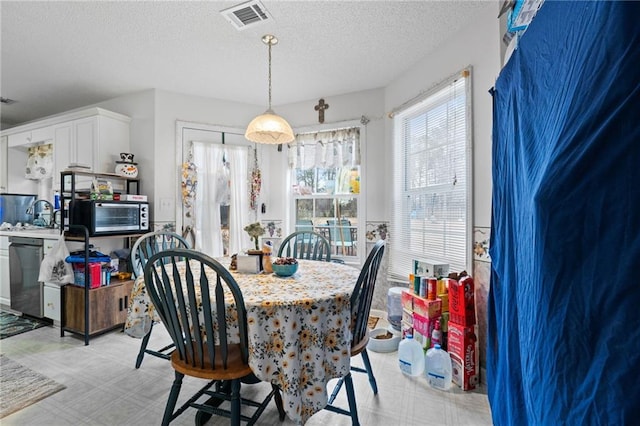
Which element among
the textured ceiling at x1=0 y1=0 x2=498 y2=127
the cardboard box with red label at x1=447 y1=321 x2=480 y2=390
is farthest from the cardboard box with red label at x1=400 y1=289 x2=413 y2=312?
the textured ceiling at x1=0 y1=0 x2=498 y2=127

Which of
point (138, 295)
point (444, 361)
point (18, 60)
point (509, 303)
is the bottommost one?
point (444, 361)

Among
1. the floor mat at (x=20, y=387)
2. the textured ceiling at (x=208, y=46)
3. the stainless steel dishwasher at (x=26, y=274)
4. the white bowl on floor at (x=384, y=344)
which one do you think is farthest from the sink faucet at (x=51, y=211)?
the white bowl on floor at (x=384, y=344)

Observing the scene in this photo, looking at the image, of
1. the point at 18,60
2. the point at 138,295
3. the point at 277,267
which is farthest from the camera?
the point at 18,60

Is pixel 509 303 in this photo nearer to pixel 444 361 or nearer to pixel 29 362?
pixel 444 361

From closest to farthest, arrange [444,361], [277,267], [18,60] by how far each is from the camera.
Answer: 1. [277,267]
2. [444,361]
3. [18,60]

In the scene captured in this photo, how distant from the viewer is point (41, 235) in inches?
115

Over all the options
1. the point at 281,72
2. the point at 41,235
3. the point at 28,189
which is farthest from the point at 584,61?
the point at 28,189

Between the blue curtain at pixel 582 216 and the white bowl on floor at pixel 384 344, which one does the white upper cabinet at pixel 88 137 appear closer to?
the white bowl on floor at pixel 384 344

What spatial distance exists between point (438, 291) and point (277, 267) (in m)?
1.28

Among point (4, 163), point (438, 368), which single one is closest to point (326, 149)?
point (438, 368)

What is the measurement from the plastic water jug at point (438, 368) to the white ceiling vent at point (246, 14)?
2643 millimetres

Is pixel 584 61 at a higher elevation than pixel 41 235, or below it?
higher

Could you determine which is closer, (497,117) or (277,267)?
(497,117)

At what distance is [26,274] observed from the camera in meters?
3.05
